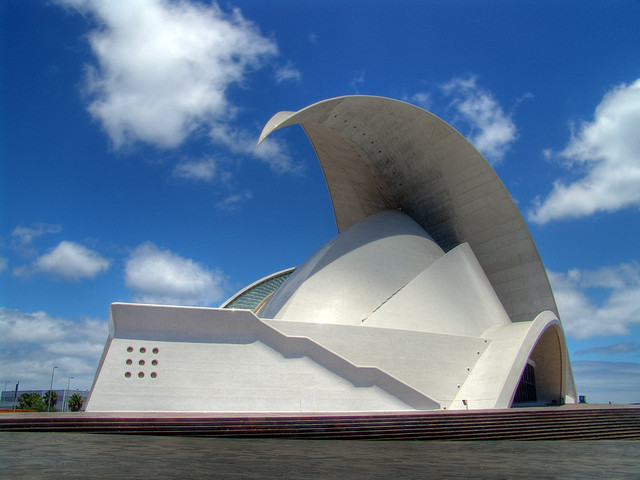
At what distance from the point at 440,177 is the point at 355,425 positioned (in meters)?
13.9

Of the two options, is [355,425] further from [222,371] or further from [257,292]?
[257,292]

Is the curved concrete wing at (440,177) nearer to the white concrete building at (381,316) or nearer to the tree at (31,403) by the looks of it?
the white concrete building at (381,316)

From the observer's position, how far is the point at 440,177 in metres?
21.1

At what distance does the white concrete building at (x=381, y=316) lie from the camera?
12.2 meters

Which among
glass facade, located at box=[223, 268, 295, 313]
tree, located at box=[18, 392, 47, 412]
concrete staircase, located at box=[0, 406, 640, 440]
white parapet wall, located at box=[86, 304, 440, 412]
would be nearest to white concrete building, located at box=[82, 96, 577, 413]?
white parapet wall, located at box=[86, 304, 440, 412]

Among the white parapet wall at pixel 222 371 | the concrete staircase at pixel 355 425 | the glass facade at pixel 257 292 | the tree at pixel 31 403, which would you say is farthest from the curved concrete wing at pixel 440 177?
the tree at pixel 31 403

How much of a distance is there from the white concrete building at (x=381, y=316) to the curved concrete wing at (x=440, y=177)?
6 cm

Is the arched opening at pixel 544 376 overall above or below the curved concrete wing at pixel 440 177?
below

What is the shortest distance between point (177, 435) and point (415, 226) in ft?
50.9

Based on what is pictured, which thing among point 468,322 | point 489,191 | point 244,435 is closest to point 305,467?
point 244,435

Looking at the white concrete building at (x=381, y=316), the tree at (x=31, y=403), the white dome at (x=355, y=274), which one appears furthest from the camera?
the tree at (x=31, y=403)

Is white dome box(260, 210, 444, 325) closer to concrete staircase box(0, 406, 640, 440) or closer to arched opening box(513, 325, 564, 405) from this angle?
arched opening box(513, 325, 564, 405)

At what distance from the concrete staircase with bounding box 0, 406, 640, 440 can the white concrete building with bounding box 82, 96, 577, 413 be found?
7.21 feet

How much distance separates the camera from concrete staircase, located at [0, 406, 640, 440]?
8750 mm
